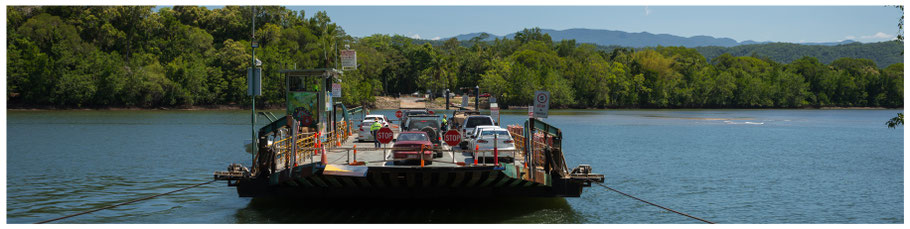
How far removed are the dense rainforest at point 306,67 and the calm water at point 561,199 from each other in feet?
172

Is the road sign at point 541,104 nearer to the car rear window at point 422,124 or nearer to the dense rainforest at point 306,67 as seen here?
the car rear window at point 422,124

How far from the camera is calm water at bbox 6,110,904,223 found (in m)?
23.0

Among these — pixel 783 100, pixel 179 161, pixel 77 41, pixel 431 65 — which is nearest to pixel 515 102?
pixel 431 65

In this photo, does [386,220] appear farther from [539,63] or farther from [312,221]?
[539,63]

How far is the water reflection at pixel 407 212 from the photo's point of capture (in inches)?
850

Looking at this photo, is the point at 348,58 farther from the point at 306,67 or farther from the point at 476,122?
the point at 306,67

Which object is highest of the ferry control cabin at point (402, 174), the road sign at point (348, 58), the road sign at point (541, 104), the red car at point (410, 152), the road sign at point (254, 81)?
the road sign at point (348, 58)

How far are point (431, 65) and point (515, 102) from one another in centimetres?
1832

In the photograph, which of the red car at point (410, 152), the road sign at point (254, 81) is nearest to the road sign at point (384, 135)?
the red car at point (410, 152)

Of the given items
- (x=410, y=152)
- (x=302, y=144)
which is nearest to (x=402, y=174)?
(x=410, y=152)

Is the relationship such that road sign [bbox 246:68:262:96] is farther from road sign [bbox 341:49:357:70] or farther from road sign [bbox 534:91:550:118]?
road sign [bbox 341:49:357:70]

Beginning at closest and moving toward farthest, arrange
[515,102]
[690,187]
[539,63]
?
[690,187] → [515,102] → [539,63]

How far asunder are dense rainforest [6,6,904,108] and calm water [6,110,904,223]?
5230 cm

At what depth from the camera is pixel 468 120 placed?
35188 millimetres
